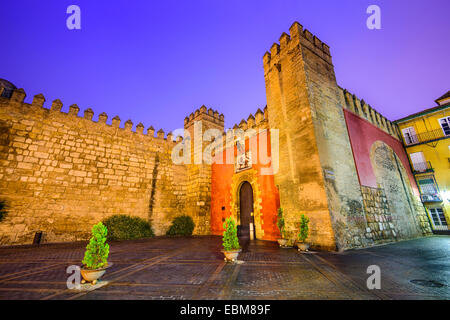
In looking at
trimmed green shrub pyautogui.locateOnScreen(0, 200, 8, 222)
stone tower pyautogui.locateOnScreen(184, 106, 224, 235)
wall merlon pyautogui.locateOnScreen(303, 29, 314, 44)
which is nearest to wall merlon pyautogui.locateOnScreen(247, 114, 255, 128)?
stone tower pyautogui.locateOnScreen(184, 106, 224, 235)

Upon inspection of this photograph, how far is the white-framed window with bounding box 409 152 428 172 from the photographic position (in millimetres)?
14211

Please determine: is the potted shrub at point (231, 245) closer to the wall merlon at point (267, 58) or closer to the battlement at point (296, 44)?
the battlement at point (296, 44)

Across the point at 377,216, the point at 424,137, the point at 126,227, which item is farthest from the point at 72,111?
the point at 424,137

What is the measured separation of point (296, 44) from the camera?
8891 mm

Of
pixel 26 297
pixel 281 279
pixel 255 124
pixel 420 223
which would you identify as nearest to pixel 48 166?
pixel 26 297

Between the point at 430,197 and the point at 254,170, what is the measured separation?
1397 cm

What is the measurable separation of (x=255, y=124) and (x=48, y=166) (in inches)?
450

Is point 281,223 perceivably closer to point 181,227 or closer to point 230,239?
point 230,239

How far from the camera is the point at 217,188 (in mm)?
12797

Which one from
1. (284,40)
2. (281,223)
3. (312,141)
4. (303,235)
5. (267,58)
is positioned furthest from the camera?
(267,58)

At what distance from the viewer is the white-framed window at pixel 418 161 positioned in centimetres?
1421

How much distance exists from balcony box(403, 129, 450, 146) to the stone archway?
583 inches

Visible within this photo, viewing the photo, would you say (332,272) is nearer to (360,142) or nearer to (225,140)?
(360,142)

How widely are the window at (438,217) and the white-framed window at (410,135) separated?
548cm
